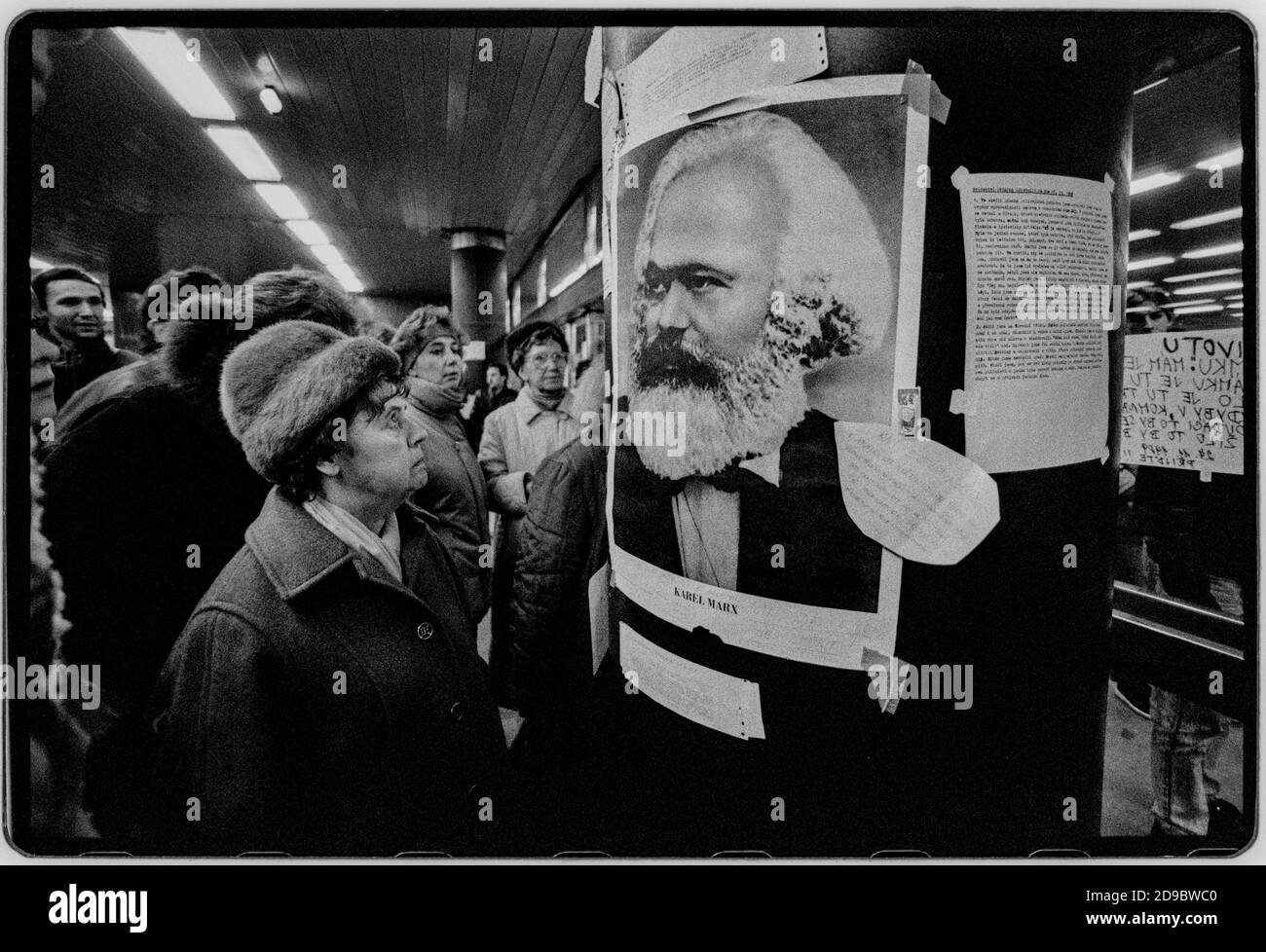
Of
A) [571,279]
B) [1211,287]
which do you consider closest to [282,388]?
[571,279]

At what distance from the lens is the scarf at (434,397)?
1900 millimetres

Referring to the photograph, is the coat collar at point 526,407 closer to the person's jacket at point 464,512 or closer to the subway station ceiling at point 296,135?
the person's jacket at point 464,512

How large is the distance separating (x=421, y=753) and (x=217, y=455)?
75cm

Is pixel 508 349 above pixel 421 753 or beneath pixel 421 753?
above

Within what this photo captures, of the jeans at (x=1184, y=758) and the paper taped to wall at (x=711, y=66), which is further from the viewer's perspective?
the jeans at (x=1184, y=758)

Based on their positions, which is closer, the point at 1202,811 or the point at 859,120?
the point at 859,120

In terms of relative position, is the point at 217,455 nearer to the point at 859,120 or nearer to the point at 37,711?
the point at 37,711

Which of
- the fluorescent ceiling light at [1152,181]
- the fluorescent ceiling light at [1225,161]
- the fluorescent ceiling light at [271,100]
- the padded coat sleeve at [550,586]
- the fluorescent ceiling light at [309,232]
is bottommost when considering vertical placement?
the padded coat sleeve at [550,586]

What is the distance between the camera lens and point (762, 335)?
6.13 feet

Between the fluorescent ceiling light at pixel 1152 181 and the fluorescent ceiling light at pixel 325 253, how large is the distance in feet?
5.51

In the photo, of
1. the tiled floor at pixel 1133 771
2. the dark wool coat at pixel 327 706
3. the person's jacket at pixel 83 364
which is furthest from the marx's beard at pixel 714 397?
the person's jacket at pixel 83 364

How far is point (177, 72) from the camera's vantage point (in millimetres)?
1870
